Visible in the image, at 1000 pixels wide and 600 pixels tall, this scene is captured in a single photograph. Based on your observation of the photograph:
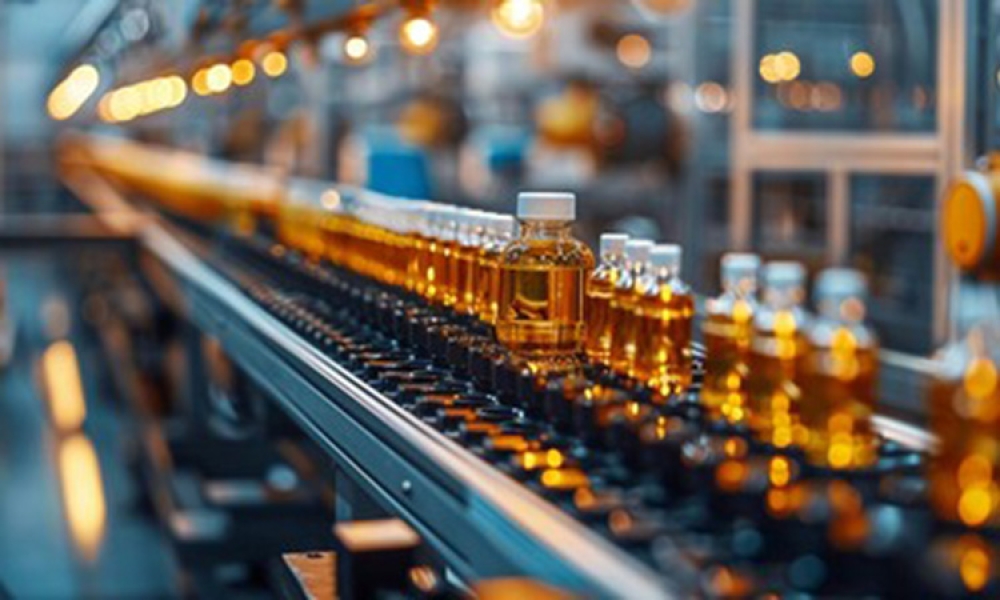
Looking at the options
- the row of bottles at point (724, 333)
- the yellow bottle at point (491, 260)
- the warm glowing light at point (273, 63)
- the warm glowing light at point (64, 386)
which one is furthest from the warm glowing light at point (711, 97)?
the yellow bottle at point (491, 260)

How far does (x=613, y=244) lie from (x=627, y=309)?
0.54 feet

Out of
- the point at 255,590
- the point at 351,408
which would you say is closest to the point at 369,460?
the point at 351,408

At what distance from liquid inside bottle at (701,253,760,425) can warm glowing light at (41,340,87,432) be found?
7745 millimetres

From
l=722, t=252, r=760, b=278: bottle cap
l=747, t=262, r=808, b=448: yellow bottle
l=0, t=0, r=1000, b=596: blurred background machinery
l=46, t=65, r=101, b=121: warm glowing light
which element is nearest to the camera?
l=747, t=262, r=808, b=448: yellow bottle

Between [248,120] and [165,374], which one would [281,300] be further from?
[248,120]

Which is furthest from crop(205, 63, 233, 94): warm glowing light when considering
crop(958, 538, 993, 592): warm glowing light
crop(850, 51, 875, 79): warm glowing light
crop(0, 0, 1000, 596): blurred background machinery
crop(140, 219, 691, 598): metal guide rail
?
crop(958, 538, 993, 592): warm glowing light

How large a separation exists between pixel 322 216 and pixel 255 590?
1.48m

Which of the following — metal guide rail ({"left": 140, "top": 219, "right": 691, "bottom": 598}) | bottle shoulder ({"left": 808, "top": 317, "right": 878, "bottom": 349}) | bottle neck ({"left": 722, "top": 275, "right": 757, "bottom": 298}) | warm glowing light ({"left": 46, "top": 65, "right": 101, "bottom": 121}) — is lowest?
metal guide rail ({"left": 140, "top": 219, "right": 691, "bottom": 598})

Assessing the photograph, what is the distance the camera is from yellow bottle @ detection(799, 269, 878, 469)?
160 centimetres

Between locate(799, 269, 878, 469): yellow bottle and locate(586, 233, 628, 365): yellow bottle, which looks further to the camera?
locate(586, 233, 628, 365): yellow bottle

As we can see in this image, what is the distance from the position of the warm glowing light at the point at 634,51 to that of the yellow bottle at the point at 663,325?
10173 mm

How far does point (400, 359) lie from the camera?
8.27ft

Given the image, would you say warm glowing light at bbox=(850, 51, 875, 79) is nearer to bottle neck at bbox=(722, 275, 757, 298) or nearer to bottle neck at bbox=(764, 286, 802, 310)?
bottle neck at bbox=(722, 275, 757, 298)

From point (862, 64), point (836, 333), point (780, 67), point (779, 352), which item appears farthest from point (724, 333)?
point (780, 67)
